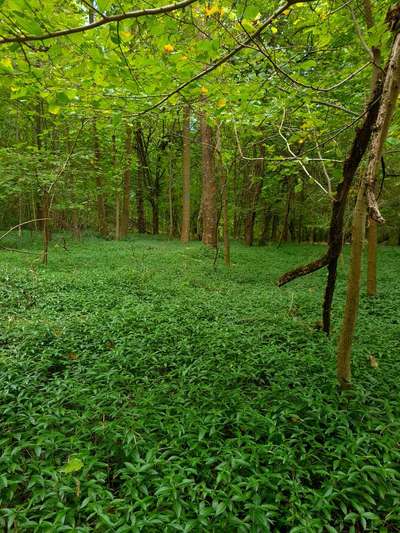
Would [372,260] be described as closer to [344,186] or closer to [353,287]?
[344,186]

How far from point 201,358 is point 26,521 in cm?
244

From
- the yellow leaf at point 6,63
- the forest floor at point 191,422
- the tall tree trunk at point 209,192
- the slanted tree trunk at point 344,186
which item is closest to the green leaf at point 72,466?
the forest floor at point 191,422

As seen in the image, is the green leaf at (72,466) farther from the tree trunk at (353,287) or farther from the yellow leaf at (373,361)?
the yellow leaf at (373,361)

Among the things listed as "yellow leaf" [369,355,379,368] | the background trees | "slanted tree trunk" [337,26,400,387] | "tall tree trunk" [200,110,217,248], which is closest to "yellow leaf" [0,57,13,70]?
the background trees

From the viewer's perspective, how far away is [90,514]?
2.13 m

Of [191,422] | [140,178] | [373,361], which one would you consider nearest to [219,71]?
[191,422]

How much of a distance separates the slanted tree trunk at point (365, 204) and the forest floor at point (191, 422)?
0.51 m

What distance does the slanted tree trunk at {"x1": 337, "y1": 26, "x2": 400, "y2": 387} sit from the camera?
226cm

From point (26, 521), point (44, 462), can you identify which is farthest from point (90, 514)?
point (44, 462)

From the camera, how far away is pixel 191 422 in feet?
9.62

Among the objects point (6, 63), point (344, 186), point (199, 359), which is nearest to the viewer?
point (6, 63)

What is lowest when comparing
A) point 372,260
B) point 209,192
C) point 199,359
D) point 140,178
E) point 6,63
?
point 199,359

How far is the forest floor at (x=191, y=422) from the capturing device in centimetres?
219

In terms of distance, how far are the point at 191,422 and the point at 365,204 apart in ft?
7.93
